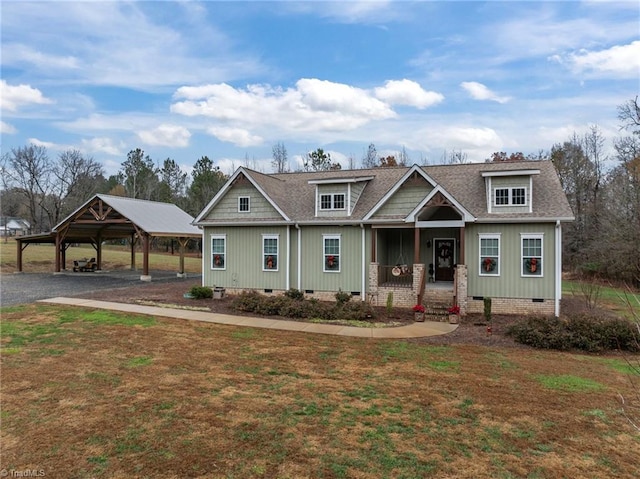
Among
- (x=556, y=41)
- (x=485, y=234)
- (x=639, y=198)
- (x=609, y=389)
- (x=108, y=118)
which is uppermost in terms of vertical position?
(x=108, y=118)

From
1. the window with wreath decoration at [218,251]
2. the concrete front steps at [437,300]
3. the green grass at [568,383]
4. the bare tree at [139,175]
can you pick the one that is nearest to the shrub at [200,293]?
the window with wreath decoration at [218,251]

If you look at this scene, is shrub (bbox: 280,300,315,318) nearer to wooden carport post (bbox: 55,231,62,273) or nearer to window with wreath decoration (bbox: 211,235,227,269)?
window with wreath decoration (bbox: 211,235,227,269)

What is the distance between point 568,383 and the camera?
28.7 ft

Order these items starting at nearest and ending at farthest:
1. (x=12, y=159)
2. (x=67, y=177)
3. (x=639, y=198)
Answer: (x=639, y=198)
(x=12, y=159)
(x=67, y=177)

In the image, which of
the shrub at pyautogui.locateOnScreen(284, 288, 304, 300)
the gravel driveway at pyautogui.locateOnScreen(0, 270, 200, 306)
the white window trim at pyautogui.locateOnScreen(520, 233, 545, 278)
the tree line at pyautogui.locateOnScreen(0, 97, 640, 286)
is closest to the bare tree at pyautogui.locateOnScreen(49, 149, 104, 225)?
the tree line at pyautogui.locateOnScreen(0, 97, 640, 286)

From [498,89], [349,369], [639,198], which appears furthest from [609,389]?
[639,198]

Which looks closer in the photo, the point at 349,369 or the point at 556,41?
the point at 349,369

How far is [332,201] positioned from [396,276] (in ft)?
14.8

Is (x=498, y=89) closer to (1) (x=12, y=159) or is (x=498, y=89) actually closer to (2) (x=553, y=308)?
(2) (x=553, y=308)

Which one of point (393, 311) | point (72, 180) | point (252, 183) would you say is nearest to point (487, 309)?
point (393, 311)

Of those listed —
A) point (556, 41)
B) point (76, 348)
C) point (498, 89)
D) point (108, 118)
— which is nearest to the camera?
point (76, 348)

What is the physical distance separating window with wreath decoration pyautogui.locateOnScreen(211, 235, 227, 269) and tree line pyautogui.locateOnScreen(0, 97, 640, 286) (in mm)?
19540

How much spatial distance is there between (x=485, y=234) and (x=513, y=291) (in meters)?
2.48

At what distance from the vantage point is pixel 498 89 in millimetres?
23469
